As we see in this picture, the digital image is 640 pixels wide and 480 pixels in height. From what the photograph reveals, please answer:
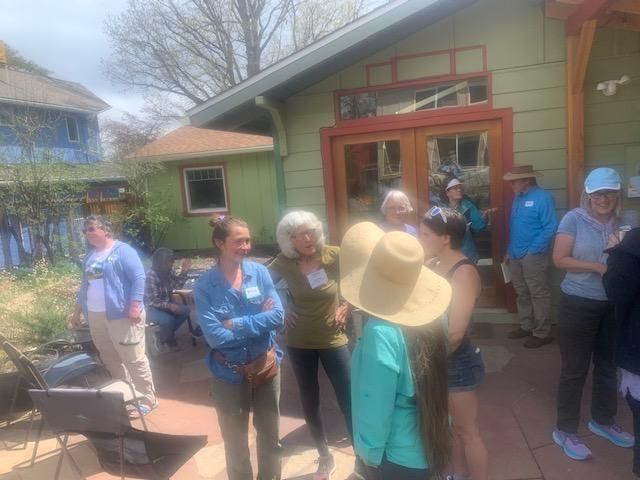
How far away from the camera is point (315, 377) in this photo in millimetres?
2920

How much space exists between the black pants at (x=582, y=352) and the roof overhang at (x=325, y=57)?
279cm

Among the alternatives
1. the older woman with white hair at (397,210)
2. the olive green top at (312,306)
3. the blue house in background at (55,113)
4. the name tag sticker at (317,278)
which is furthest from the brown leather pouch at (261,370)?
the blue house in background at (55,113)

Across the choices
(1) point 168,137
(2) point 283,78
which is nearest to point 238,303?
(2) point 283,78

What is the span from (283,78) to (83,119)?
18034 millimetres

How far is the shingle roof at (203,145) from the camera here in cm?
1269

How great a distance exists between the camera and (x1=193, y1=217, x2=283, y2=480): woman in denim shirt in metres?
2.41

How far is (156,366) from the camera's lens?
5043 millimetres

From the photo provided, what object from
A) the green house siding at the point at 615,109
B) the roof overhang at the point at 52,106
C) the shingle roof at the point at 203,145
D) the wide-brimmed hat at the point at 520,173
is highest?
the roof overhang at the point at 52,106

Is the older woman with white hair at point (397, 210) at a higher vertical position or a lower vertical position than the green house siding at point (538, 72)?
lower

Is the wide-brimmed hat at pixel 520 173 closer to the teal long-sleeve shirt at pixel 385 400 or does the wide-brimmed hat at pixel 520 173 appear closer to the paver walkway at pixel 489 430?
the paver walkway at pixel 489 430

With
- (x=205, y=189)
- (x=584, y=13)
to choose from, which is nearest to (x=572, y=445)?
(x=584, y=13)

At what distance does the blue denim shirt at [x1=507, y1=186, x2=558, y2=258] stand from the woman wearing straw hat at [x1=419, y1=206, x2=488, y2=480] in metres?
2.54

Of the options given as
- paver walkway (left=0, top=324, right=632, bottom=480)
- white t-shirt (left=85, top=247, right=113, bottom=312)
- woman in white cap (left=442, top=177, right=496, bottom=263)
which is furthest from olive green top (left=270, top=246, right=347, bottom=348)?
woman in white cap (left=442, top=177, right=496, bottom=263)

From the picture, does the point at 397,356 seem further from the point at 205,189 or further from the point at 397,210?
the point at 205,189
